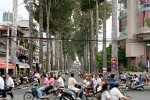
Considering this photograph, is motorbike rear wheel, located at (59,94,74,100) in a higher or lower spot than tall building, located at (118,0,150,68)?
lower

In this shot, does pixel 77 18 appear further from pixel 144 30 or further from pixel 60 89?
pixel 60 89

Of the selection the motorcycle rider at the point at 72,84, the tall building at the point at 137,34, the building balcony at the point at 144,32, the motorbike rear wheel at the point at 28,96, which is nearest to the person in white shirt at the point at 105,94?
the motorcycle rider at the point at 72,84

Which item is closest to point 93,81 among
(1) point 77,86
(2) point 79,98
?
(1) point 77,86

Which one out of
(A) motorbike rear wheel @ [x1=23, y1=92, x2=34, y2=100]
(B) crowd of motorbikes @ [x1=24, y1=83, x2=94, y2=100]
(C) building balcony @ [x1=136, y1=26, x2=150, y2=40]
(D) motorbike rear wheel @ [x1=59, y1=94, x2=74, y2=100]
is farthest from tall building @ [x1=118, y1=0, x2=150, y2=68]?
(D) motorbike rear wheel @ [x1=59, y1=94, x2=74, y2=100]

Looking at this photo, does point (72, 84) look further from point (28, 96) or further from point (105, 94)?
point (105, 94)

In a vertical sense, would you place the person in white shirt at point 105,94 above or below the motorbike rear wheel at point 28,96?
above

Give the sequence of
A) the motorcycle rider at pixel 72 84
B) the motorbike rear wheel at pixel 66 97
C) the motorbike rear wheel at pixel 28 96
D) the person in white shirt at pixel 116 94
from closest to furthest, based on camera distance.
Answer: the person in white shirt at pixel 116 94
the motorbike rear wheel at pixel 66 97
the motorcycle rider at pixel 72 84
the motorbike rear wheel at pixel 28 96

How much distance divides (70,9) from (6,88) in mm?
54007

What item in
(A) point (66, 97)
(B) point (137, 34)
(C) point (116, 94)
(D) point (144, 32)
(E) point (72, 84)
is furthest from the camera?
(B) point (137, 34)

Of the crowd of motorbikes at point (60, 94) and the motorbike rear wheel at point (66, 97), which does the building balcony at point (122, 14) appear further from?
the motorbike rear wheel at point (66, 97)

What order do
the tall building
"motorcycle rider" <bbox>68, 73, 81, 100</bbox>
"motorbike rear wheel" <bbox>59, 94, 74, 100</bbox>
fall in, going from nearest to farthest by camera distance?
"motorbike rear wheel" <bbox>59, 94, 74, 100</bbox>, "motorcycle rider" <bbox>68, 73, 81, 100</bbox>, the tall building

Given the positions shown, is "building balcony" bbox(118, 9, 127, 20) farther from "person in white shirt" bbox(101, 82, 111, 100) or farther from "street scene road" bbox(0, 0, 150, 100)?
"person in white shirt" bbox(101, 82, 111, 100)

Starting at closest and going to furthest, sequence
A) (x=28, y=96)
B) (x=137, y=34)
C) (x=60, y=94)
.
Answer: (x=60, y=94) < (x=28, y=96) < (x=137, y=34)

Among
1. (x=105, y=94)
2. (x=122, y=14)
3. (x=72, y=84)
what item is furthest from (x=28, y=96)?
(x=122, y=14)
